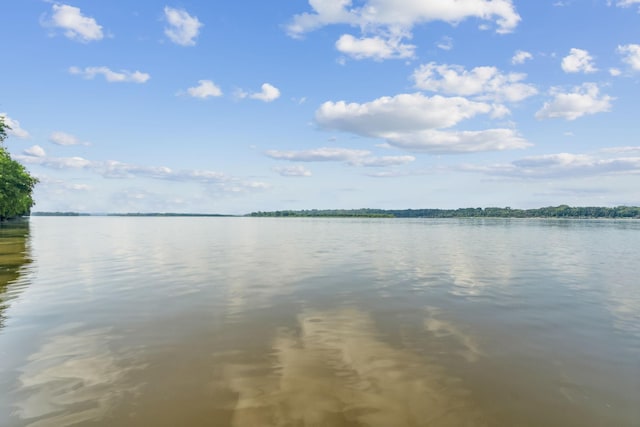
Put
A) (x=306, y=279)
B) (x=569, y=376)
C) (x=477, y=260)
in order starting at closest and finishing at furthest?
1. (x=569, y=376)
2. (x=306, y=279)
3. (x=477, y=260)

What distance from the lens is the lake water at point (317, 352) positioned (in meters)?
7.87

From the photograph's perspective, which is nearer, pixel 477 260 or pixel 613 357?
pixel 613 357

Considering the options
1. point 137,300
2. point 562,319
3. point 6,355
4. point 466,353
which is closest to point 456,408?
point 466,353

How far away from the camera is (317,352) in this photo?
11273 mm

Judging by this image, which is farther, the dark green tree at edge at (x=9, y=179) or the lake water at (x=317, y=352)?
the dark green tree at edge at (x=9, y=179)

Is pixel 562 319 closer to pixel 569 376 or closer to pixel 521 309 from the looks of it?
pixel 521 309

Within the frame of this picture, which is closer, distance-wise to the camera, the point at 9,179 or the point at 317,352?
the point at 317,352

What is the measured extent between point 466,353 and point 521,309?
7116 millimetres

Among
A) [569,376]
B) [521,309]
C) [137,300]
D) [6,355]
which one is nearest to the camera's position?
[569,376]

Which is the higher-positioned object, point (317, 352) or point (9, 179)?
point (9, 179)

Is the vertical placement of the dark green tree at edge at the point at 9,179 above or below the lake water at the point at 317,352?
above

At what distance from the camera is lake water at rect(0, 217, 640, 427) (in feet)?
25.8

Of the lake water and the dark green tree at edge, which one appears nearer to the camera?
the lake water

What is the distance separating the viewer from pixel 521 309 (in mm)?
16719
